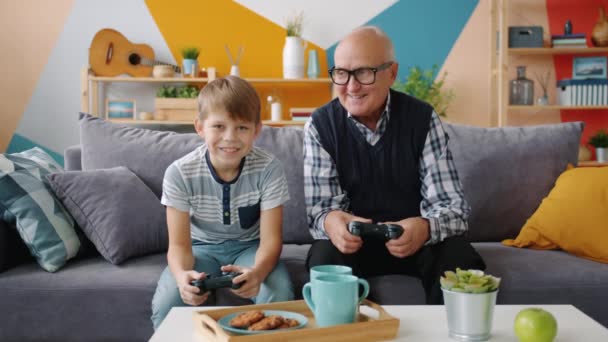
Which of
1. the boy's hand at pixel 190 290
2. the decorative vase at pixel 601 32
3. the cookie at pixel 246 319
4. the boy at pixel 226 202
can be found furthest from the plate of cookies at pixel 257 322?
the decorative vase at pixel 601 32

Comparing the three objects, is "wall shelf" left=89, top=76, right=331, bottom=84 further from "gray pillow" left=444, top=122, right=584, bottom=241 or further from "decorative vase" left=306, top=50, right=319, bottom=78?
"gray pillow" left=444, top=122, right=584, bottom=241

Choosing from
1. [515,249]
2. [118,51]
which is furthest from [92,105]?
[515,249]

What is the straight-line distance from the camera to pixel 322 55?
4.76m

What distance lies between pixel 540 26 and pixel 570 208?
9.45 feet

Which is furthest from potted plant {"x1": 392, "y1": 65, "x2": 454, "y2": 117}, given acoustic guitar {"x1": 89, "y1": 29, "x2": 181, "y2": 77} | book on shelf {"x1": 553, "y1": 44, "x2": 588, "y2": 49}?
acoustic guitar {"x1": 89, "y1": 29, "x2": 181, "y2": 77}

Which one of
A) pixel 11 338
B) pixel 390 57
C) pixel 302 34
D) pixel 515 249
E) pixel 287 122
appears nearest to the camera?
pixel 11 338

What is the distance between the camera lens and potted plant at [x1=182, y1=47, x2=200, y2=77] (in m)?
4.48

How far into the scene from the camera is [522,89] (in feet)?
14.8

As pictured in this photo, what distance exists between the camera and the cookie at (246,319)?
1.10m

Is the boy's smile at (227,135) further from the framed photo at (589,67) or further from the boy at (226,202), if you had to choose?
the framed photo at (589,67)

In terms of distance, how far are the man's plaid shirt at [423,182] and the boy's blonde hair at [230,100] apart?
0.93 ft

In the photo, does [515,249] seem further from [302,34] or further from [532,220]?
[302,34]

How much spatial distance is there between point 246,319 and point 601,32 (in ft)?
13.7

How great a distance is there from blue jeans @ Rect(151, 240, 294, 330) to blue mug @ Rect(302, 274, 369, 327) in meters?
0.48
